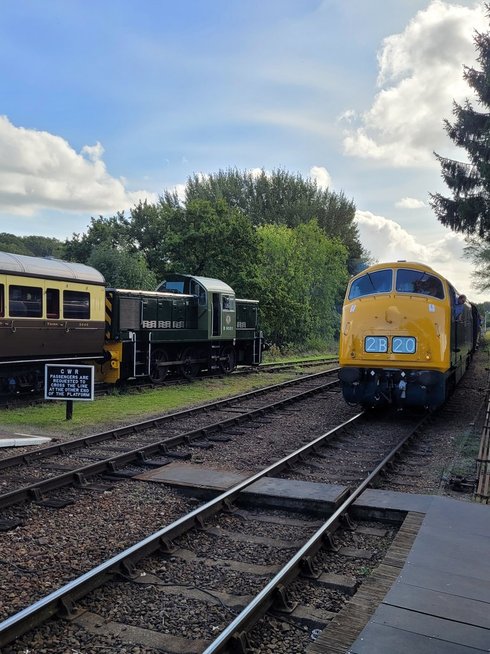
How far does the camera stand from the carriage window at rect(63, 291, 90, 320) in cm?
1416

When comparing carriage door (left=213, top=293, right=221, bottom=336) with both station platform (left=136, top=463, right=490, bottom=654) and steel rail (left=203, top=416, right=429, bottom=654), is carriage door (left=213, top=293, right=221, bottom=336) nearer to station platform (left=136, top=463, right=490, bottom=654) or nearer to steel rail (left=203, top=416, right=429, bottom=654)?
station platform (left=136, top=463, right=490, bottom=654)

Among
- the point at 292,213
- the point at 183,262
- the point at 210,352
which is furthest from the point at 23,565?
the point at 292,213

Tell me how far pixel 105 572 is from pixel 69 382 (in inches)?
273

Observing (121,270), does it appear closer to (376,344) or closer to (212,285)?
(212,285)

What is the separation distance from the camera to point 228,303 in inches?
815

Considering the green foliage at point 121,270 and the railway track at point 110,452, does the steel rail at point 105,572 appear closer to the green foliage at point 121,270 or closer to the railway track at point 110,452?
the railway track at point 110,452

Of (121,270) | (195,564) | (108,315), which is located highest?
(121,270)

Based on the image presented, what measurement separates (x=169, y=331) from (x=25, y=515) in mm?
11932

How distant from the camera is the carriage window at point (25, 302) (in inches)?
496

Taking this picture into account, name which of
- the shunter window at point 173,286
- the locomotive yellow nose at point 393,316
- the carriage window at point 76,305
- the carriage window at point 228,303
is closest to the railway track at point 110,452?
the locomotive yellow nose at point 393,316

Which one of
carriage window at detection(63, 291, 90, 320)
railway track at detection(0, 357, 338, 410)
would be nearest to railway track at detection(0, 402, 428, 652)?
railway track at detection(0, 357, 338, 410)

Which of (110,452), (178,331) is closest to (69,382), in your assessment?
(110,452)

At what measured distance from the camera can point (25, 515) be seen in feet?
19.6

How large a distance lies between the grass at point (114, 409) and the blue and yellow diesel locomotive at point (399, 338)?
4365 mm
